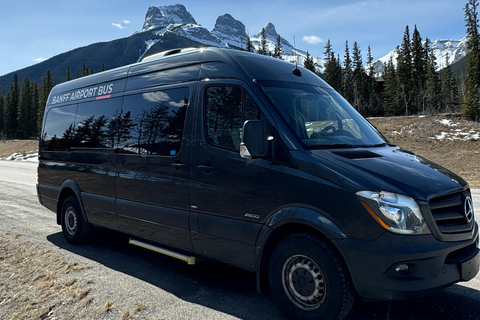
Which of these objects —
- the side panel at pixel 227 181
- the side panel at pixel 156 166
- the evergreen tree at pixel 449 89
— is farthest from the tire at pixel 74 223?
the evergreen tree at pixel 449 89

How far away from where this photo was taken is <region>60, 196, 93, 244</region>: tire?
6434 millimetres

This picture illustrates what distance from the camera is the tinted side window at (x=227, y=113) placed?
3.98 metres

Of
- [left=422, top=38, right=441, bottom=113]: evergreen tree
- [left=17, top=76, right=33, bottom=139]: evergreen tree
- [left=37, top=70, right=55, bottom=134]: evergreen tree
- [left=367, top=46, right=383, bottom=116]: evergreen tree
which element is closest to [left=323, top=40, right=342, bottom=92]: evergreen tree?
[left=367, top=46, right=383, bottom=116]: evergreen tree

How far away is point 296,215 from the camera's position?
342 cm

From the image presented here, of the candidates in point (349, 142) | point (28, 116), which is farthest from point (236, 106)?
point (28, 116)

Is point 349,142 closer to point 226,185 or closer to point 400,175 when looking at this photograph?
point 400,175

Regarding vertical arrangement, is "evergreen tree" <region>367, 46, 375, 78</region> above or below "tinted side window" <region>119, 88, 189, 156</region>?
above

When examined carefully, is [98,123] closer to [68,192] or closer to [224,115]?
[68,192]

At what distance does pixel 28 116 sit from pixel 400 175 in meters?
114

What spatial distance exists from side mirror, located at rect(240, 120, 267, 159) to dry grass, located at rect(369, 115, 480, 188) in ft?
52.5

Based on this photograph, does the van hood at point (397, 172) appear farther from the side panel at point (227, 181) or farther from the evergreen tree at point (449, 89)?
the evergreen tree at point (449, 89)

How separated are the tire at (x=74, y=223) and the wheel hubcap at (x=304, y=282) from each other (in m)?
4.04

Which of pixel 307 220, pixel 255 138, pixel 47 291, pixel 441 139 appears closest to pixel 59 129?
pixel 47 291

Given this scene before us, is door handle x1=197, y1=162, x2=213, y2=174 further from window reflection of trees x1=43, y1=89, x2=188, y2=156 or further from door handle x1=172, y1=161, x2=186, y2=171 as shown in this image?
window reflection of trees x1=43, y1=89, x2=188, y2=156
